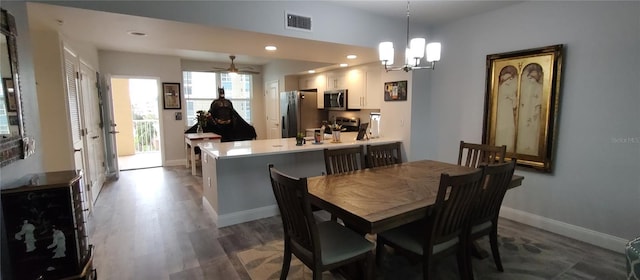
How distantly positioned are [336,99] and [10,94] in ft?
14.8

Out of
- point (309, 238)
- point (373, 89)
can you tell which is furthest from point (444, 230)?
point (373, 89)

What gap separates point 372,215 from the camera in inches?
66.6

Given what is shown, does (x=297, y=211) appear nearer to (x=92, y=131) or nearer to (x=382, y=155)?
(x=382, y=155)

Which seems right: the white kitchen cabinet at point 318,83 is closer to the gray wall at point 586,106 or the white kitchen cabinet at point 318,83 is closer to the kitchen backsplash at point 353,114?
the kitchen backsplash at point 353,114

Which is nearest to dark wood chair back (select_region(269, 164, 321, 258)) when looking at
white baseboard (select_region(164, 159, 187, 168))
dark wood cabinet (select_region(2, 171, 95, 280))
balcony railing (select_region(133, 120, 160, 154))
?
dark wood cabinet (select_region(2, 171, 95, 280))

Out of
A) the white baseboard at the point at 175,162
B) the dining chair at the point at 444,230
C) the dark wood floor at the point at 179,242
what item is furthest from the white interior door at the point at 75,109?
the dining chair at the point at 444,230

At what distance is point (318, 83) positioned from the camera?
6.34 meters

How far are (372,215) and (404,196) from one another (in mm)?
447

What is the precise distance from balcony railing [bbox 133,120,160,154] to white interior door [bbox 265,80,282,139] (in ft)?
10.6

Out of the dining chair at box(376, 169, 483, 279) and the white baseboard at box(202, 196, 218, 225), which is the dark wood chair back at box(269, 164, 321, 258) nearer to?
the dining chair at box(376, 169, 483, 279)

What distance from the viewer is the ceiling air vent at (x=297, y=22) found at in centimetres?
287

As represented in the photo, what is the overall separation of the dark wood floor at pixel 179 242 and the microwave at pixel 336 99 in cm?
266

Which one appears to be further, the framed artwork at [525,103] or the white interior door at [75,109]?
the white interior door at [75,109]

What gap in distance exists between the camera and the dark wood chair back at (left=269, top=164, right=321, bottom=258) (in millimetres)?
1640
